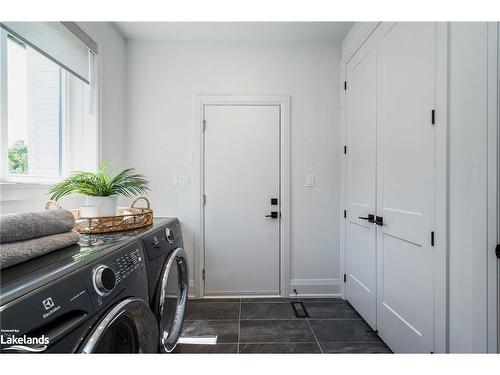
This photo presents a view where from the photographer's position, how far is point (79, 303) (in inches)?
24.0

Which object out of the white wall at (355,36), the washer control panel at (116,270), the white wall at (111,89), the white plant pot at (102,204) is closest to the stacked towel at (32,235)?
the washer control panel at (116,270)

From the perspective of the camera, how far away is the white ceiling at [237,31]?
2.06 meters

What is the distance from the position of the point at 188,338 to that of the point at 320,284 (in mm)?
1261

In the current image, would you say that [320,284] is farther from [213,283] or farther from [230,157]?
[230,157]

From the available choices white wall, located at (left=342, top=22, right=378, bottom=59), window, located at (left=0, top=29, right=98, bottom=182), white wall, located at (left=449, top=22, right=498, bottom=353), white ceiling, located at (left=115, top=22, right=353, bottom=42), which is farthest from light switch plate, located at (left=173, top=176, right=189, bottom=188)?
white wall, located at (left=449, top=22, right=498, bottom=353)

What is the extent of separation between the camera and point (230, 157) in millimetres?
2311

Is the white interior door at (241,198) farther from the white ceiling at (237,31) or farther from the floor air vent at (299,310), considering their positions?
the white ceiling at (237,31)

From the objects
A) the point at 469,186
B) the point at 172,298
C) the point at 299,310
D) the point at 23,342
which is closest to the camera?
the point at 23,342

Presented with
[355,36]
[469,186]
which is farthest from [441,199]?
[355,36]

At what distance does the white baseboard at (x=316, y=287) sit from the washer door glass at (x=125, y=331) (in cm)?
165

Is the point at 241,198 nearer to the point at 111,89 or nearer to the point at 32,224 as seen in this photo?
the point at 111,89

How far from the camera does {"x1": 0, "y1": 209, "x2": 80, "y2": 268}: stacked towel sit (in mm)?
630

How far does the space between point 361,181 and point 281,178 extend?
27.1 inches
